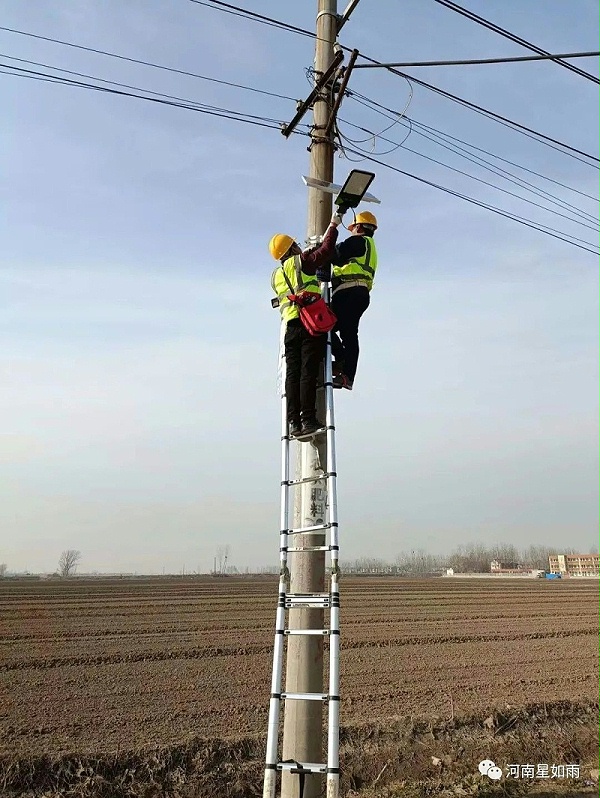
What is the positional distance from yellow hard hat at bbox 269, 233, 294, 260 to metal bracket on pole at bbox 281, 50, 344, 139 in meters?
1.40

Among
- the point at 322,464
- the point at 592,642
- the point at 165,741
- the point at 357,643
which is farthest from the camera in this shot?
the point at 592,642

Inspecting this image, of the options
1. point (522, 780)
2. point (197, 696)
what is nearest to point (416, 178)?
point (522, 780)

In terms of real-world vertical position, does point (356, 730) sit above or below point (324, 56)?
below

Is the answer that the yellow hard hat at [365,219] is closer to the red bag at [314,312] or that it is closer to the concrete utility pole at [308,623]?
the concrete utility pole at [308,623]

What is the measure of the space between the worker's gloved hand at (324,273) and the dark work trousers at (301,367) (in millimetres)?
472

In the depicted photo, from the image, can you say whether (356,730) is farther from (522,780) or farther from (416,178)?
(416,178)

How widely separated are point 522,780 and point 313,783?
4887 mm

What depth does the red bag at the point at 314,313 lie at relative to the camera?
4980mm

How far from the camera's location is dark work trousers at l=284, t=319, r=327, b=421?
5023 millimetres

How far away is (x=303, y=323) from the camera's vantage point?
5.12 m

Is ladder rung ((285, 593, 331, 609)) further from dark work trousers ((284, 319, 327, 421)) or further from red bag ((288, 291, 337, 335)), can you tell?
red bag ((288, 291, 337, 335))

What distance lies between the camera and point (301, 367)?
5.15m

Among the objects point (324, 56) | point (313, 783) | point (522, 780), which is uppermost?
point (324, 56)

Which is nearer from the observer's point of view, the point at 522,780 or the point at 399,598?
the point at 522,780
